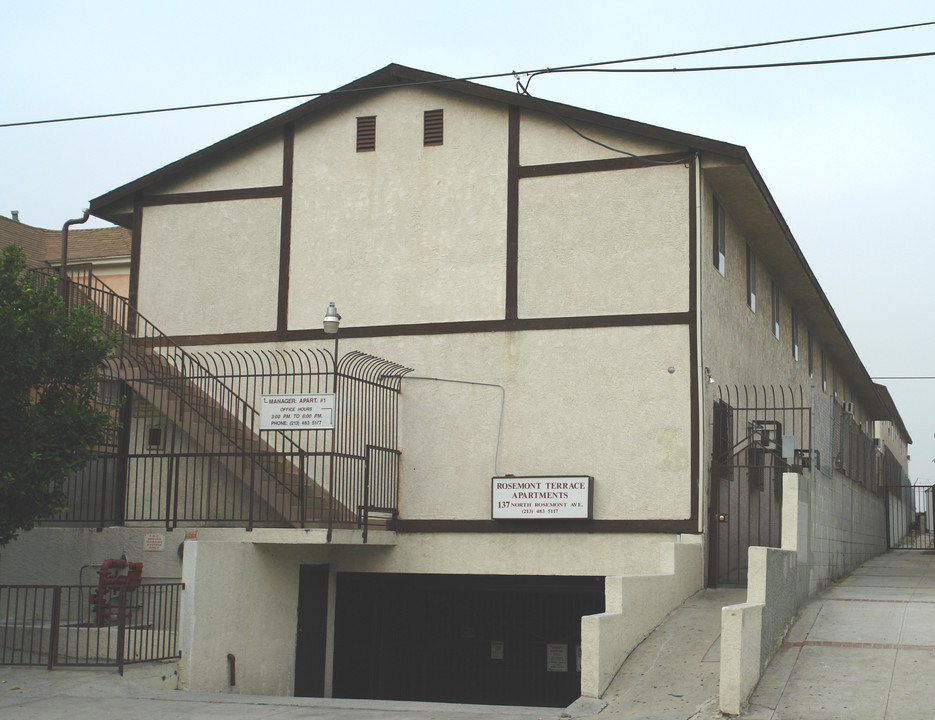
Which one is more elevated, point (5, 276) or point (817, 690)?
point (5, 276)

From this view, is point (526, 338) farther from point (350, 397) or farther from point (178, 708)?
point (178, 708)

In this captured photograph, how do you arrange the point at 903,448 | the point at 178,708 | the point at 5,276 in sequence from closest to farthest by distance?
the point at 178,708 < the point at 5,276 < the point at 903,448

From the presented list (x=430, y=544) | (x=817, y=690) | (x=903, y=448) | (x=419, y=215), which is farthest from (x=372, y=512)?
(x=903, y=448)

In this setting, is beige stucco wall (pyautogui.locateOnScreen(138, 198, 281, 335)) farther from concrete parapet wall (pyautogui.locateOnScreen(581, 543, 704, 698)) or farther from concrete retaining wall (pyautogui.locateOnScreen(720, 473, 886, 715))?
concrete retaining wall (pyautogui.locateOnScreen(720, 473, 886, 715))

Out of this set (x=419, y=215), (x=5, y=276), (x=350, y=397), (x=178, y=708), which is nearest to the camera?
(x=178, y=708)

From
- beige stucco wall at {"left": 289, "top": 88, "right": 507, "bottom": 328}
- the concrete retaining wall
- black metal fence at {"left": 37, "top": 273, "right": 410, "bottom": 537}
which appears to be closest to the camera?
the concrete retaining wall

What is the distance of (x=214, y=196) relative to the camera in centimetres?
1877

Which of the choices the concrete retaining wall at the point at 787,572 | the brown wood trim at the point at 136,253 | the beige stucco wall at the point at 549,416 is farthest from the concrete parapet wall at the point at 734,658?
the brown wood trim at the point at 136,253

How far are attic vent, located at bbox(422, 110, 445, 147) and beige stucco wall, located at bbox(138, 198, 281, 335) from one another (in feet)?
9.00

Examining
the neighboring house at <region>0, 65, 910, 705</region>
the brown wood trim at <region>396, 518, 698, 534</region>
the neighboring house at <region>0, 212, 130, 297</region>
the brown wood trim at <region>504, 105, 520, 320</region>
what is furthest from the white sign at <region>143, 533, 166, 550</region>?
the neighboring house at <region>0, 212, 130, 297</region>

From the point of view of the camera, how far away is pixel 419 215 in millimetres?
17531

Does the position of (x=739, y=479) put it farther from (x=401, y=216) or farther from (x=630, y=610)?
(x=401, y=216)

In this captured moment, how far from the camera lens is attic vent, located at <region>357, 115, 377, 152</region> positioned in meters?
18.0

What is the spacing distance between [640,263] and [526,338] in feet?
6.53
